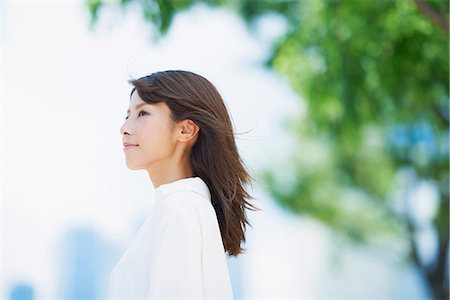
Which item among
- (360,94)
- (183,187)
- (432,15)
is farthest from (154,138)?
(360,94)

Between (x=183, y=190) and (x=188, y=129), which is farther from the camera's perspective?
(x=188, y=129)

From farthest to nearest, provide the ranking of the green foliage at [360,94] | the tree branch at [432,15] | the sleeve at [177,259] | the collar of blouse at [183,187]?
1. the green foliage at [360,94]
2. the tree branch at [432,15]
3. the collar of blouse at [183,187]
4. the sleeve at [177,259]

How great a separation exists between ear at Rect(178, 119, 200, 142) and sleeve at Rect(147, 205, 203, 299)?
238mm

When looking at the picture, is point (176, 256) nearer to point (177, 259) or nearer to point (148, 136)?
point (177, 259)

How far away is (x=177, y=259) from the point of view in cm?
187

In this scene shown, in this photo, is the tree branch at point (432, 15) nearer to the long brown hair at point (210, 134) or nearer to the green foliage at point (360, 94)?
the green foliage at point (360, 94)

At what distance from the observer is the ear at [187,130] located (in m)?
2.13

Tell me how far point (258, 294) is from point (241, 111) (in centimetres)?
431

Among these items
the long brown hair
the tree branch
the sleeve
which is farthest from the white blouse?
the tree branch

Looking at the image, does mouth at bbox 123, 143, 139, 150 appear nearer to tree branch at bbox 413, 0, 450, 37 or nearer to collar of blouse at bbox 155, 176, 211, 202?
collar of blouse at bbox 155, 176, 211, 202

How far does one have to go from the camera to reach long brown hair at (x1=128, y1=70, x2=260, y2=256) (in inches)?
83.7

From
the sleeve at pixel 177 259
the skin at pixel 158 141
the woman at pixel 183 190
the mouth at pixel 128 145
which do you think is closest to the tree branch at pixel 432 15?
the woman at pixel 183 190

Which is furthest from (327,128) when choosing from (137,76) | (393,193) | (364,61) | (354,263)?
(354,263)

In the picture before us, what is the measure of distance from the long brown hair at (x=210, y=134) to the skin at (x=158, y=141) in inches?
0.6
